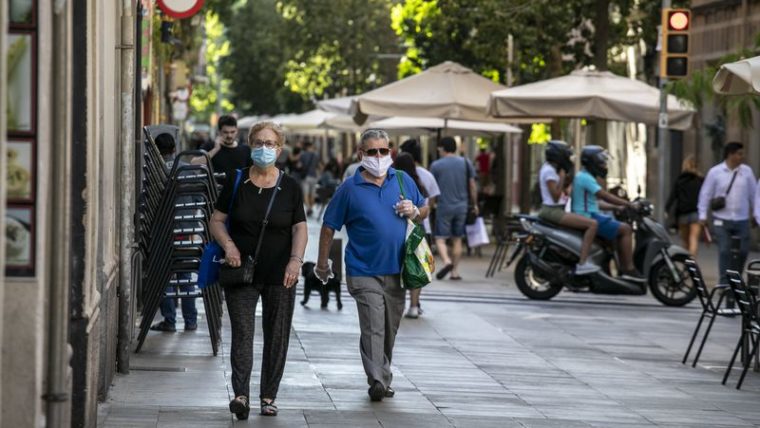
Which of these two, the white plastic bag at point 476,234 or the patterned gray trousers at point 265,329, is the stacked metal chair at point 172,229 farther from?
the white plastic bag at point 476,234

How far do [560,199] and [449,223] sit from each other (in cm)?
152

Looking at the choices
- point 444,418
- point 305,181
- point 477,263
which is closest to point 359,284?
point 444,418

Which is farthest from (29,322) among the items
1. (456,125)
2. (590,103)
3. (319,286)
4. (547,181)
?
(456,125)

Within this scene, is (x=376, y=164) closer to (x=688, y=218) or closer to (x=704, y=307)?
(x=704, y=307)

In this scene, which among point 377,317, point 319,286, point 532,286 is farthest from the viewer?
point 532,286

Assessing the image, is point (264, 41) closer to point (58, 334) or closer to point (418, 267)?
point (418, 267)

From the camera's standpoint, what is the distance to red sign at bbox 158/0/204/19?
16219 mm

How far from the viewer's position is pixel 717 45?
35719 mm

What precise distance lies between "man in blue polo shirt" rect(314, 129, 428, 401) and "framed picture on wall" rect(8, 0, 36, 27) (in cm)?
481

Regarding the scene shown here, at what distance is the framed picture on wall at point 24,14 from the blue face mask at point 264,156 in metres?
3.62

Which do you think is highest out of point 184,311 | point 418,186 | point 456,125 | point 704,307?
point 456,125

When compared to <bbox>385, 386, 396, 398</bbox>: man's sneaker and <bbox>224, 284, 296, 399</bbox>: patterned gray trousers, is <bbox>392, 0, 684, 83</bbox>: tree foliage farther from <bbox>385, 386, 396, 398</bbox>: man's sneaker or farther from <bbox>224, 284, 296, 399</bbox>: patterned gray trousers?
<bbox>224, 284, 296, 399</bbox>: patterned gray trousers

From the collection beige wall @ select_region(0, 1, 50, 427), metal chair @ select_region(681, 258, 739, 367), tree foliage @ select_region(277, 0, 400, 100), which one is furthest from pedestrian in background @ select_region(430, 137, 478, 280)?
tree foliage @ select_region(277, 0, 400, 100)

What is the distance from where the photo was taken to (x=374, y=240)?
11.2 metres
